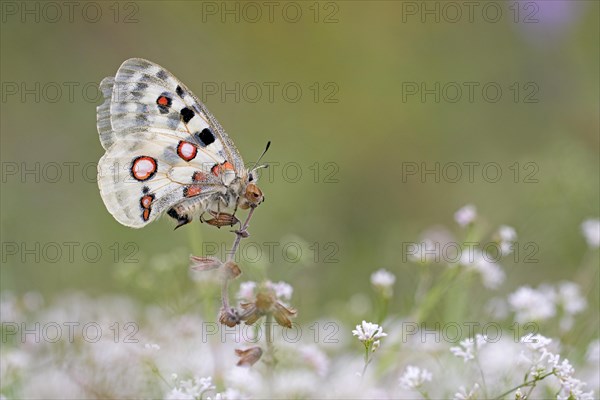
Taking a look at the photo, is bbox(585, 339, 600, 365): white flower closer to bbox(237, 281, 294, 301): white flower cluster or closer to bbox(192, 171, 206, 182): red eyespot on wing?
bbox(237, 281, 294, 301): white flower cluster

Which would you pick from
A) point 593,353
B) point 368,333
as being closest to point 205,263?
point 368,333

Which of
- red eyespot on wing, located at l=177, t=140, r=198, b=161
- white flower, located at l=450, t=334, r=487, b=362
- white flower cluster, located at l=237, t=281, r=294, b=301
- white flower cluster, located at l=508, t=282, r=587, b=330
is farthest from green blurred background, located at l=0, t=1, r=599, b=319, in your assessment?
white flower, located at l=450, t=334, r=487, b=362

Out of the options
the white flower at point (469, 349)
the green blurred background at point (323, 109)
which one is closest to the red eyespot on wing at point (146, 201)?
the white flower at point (469, 349)

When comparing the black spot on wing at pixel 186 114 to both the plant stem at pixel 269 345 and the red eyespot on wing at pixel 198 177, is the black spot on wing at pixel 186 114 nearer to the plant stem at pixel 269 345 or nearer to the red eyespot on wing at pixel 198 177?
the red eyespot on wing at pixel 198 177

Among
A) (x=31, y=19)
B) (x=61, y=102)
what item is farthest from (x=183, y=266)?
(x=31, y=19)

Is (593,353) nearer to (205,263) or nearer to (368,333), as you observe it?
(368,333)

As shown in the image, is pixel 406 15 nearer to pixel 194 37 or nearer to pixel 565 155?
pixel 194 37
